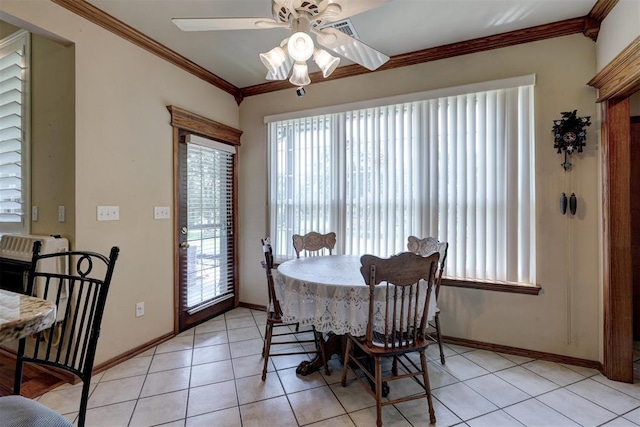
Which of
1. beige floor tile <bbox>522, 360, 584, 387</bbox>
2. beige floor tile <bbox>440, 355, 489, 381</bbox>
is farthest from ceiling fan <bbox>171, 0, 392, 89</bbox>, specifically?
beige floor tile <bbox>522, 360, 584, 387</bbox>

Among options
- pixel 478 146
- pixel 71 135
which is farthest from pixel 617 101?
pixel 71 135

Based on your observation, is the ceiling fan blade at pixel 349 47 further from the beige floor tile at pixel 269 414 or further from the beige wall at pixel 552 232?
the beige floor tile at pixel 269 414

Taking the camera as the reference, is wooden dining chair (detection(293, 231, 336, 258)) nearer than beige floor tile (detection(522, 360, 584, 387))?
No

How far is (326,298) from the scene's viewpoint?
1880mm

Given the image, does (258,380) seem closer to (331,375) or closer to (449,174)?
(331,375)

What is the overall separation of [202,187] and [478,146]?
9.05 feet

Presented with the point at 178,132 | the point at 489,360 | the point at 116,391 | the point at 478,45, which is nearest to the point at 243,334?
the point at 116,391

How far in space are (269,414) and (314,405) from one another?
282 millimetres

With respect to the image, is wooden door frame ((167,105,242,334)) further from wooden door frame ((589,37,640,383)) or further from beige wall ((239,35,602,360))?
wooden door frame ((589,37,640,383))

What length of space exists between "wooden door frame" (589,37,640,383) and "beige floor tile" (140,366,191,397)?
305 centimetres

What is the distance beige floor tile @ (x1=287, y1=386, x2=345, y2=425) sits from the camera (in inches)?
70.4

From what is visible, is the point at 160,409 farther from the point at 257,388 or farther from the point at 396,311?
the point at 396,311

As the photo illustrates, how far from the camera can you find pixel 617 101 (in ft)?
7.11

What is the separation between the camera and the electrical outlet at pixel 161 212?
2.73 meters
